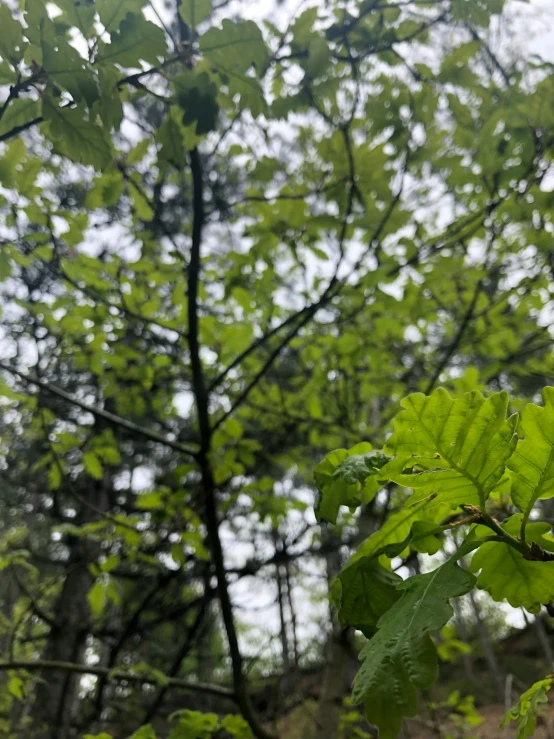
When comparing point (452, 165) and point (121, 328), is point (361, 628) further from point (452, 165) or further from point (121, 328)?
point (121, 328)

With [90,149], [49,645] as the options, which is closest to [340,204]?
[90,149]

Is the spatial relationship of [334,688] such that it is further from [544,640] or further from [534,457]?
[544,640]

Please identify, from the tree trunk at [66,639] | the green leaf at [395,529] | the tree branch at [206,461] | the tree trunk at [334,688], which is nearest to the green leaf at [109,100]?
the tree branch at [206,461]

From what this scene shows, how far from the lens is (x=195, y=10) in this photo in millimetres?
1075

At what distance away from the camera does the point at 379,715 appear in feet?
1.62

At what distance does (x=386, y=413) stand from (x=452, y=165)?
2205mm

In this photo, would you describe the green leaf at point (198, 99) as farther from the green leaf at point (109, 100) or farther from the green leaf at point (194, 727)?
the green leaf at point (194, 727)

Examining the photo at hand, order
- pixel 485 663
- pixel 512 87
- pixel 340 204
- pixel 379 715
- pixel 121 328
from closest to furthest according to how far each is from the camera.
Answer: pixel 379 715 → pixel 340 204 → pixel 512 87 → pixel 121 328 → pixel 485 663

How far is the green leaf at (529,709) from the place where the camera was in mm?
579

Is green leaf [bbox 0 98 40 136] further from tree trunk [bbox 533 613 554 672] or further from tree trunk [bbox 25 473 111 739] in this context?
tree trunk [bbox 533 613 554 672]

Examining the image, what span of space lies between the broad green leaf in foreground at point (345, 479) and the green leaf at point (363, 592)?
71mm

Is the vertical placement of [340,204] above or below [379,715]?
above

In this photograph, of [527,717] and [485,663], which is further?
[485,663]

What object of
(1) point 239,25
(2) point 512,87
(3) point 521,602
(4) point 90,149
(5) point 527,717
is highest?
(2) point 512,87
